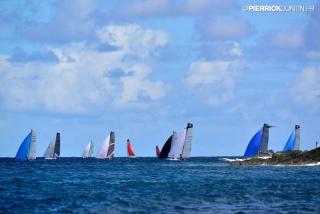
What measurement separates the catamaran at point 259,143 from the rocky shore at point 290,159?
680 inches

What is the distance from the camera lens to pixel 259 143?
173 meters

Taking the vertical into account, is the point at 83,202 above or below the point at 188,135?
below

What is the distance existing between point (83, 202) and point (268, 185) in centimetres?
2468

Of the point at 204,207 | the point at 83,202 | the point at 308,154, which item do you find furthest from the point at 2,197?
the point at 308,154

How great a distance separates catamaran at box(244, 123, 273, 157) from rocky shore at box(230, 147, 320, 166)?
1726 cm

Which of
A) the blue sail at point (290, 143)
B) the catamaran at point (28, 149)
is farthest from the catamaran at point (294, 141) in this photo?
the catamaran at point (28, 149)

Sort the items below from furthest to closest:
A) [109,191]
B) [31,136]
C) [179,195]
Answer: [31,136] < [109,191] < [179,195]

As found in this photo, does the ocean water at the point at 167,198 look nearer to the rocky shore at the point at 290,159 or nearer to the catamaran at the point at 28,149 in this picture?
the rocky shore at the point at 290,159

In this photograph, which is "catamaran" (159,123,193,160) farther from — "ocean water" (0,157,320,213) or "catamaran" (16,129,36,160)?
"ocean water" (0,157,320,213)

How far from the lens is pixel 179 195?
6994 centimetres

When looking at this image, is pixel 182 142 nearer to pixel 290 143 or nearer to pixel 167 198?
pixel 290 143

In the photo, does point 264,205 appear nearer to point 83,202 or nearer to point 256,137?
point 83,202

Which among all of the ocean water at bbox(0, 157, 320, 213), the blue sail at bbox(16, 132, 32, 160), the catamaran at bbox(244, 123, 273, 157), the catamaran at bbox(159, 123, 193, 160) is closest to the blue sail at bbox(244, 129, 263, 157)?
the catamaran at bbox(244, 123, 273, 157)

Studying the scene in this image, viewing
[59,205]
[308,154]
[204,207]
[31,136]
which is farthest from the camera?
[31,136]
